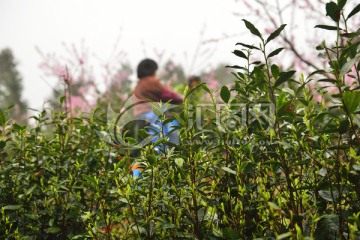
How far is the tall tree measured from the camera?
29828 millimetres

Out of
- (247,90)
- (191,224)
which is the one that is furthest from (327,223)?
(247,90)

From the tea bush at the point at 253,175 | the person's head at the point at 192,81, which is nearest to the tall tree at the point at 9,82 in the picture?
the person's head at the point at 192,81

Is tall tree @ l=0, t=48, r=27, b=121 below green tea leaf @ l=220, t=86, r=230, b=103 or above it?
above

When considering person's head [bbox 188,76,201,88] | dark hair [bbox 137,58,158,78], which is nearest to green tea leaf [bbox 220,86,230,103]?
dark hair [bbox 137,58,158,78]

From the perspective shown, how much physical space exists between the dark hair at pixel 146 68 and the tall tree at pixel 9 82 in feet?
93.7

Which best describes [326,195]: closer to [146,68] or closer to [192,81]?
[146,68]

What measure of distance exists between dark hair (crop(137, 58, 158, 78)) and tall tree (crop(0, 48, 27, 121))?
2856 centimetres

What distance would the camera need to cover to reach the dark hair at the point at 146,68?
4.29 m

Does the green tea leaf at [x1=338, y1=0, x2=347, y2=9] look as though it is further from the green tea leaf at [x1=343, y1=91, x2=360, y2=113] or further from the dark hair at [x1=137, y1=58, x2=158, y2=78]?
the dark hair at [x1=137, y1=58, x2=158, y2=78]

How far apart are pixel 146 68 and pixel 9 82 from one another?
31.2 m

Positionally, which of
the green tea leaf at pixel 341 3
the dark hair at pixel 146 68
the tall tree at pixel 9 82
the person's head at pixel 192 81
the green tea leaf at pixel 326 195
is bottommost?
the green tea leaf at pixel 326 195

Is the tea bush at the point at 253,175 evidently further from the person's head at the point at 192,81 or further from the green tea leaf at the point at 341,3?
the person's head at the point at 192,81

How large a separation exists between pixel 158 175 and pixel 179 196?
13 centimetres

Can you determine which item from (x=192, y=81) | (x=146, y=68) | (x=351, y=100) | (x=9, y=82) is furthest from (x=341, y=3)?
(x=9, y=82)
